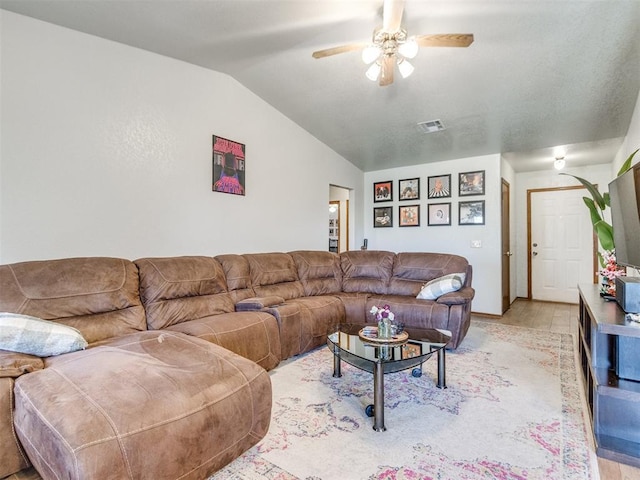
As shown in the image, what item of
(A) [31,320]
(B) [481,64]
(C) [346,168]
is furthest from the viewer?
(C) [346,168]

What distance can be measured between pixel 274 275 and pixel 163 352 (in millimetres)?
1839

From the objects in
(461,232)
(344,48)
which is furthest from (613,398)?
(461,232)

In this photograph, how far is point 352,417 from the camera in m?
2.04

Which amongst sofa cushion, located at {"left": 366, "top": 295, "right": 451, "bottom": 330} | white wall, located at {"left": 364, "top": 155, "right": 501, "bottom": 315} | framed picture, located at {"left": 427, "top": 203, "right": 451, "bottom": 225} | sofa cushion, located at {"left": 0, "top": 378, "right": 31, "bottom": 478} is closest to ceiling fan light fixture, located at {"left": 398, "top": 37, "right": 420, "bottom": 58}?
sofa cushion, located at {"left": 366, "top": 295, "right": 451, "bottom": 330}

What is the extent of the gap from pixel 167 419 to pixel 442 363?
74.5 inches

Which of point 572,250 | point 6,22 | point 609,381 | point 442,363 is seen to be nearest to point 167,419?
point 442,363

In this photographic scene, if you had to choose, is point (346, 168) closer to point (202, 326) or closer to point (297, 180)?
point (297, 180)

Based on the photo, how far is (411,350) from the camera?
223 centimetres

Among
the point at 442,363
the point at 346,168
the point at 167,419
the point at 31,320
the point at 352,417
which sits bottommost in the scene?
the point at 352,417

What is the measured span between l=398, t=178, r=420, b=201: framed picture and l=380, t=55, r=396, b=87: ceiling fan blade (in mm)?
3105

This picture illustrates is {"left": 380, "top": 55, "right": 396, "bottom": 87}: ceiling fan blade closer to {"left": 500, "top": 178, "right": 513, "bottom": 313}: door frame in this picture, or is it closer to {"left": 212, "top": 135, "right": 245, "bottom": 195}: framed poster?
{"left": 212, "top": 135, "right": 245, "bottom": 195}: framed poster

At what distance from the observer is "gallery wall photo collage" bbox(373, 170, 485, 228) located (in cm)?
484

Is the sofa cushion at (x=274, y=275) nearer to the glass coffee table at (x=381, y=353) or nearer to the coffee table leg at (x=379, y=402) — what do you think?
the glass coffee table at (x=381, y=353)

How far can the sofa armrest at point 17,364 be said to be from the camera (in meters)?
1.52
